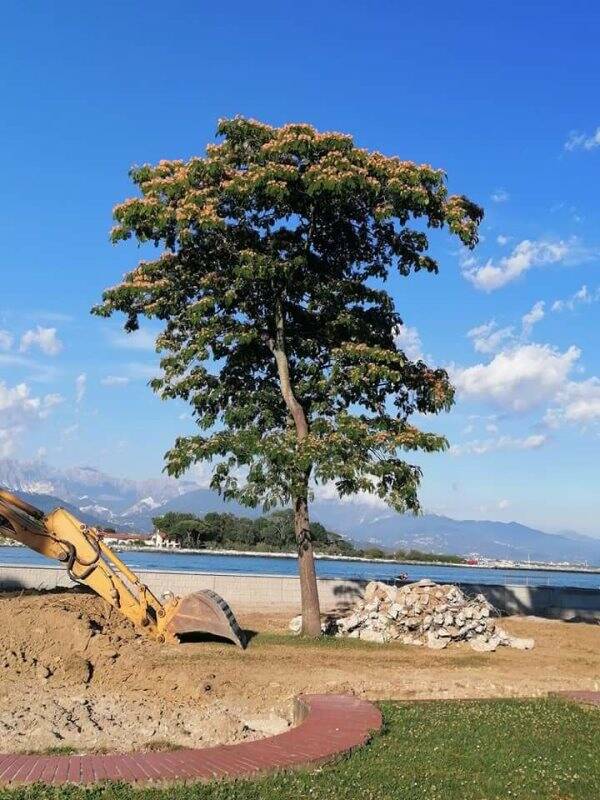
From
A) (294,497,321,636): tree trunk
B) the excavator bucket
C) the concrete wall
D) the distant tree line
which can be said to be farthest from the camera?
the distant tree line

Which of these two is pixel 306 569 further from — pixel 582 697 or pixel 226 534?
pixel 226 534

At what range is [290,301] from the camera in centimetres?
1750

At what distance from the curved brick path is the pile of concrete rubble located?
9.02 m

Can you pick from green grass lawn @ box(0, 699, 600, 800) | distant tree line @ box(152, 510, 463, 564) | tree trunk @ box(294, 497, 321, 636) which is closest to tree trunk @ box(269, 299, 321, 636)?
tree trunk @ box(294, 497, 321, 636)

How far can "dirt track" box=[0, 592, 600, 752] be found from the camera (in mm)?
8344

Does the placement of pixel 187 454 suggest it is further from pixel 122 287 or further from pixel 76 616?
pixel 76 616

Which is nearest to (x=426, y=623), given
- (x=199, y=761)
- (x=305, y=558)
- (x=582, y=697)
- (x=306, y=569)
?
(x=306, y=569)

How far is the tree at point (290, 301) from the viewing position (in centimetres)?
1524

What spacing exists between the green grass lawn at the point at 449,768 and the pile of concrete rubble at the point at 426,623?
299 inches

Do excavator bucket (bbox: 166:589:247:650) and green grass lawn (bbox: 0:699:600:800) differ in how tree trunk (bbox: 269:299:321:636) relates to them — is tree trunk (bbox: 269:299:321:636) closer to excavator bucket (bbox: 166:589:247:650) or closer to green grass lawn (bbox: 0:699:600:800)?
excavator bucket (bbox: 166:589:247:650)

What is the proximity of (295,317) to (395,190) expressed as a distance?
375 centimetres

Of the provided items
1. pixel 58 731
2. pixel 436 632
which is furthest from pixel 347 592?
pixel 58 731

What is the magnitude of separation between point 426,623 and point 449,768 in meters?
10.2

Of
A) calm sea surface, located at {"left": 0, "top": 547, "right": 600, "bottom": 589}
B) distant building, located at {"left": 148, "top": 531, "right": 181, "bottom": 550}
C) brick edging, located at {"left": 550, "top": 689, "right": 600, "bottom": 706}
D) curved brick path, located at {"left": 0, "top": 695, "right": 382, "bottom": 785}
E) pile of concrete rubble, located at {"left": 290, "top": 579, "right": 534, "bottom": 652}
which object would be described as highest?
distant building, located at {"left": 148, "top": 531, "right": 181, "bottom": 550}
